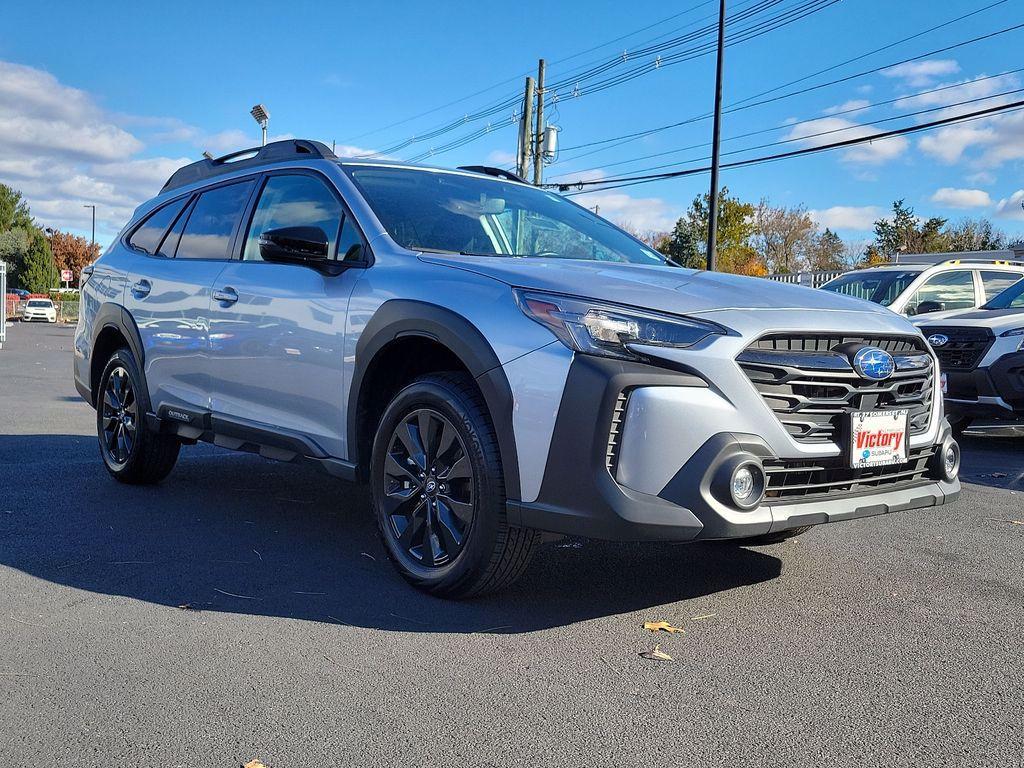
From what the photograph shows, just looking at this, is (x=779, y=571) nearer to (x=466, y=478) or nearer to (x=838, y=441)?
(x=838, y=441)

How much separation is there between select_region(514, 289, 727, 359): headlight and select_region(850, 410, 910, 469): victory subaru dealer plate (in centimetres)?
65

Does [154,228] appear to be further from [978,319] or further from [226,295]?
[978,319]

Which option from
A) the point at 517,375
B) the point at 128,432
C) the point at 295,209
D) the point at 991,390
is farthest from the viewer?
the point at 991,390

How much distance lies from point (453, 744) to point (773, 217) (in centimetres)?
7075

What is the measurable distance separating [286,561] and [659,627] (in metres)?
1.77

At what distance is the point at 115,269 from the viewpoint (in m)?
6.44

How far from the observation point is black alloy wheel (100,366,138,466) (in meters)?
6.14

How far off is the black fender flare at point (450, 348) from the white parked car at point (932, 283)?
A: 25.9 feet

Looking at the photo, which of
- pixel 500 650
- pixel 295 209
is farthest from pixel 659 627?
pixel 295 209

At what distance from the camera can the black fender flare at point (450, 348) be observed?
357 cm

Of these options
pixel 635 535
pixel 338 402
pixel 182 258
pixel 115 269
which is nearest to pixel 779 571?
pixel 635 535

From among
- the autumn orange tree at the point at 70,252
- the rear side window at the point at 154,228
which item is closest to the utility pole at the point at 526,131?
the rear side window at the point at 154,228

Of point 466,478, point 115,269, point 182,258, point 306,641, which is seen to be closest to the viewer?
point 306,641

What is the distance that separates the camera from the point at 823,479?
365 cm
